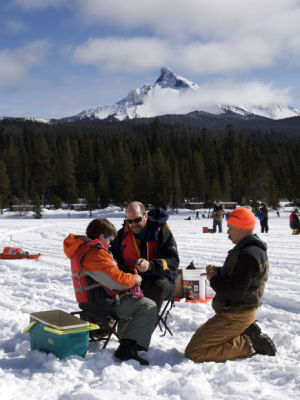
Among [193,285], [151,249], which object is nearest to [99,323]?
[151,249]

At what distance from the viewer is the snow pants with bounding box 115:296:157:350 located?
412cm

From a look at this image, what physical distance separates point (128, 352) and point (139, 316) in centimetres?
38

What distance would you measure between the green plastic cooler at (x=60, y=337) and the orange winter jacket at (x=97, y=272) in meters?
0.30

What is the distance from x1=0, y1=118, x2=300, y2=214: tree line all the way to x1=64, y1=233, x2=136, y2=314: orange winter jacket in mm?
55993

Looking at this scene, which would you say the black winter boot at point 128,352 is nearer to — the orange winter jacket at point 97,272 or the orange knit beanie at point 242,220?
the orange winter jacket at point 97,272

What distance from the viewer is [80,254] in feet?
13.5

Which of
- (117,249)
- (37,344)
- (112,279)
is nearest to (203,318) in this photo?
(117,249)

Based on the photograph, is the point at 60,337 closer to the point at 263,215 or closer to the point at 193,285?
the point at 193,285

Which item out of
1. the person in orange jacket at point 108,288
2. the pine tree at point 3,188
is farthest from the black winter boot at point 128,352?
the pine tree at point 3,188

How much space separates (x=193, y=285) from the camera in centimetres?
634

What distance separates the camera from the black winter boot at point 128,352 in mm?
3938

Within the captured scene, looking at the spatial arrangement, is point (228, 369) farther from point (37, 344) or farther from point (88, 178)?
point (88, 178)

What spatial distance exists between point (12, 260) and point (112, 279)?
8.28 metres

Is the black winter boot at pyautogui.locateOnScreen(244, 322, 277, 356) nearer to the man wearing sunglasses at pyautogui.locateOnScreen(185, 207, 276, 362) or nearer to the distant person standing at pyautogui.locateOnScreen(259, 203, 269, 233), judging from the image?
the man wearing sunglasses at pyautogui.locateOnScreen(185, 207, 276, 362)
